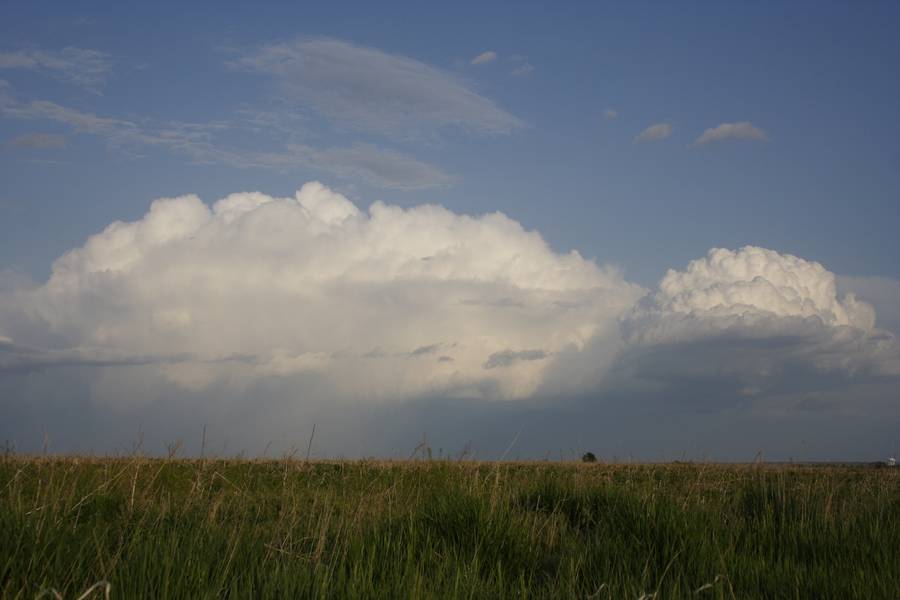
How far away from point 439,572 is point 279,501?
8.05m

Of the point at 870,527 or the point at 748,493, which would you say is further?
the point at 748,493

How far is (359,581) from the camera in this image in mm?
5477

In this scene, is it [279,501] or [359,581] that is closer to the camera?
[359,581]

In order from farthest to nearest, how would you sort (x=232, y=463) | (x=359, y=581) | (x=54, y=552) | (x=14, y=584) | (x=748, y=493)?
1. (x=232, y=463)
2. (x=748, y=493)
3. (x=359, y=581)
4. (x=54, y=552)
5. (x=14, y=584)

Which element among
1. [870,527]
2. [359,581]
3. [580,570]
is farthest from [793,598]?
[359,581]

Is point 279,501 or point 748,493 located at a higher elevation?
point 748,493

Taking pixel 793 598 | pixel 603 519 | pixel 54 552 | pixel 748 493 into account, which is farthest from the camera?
pixel 748 493

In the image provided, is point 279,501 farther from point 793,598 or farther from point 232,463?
point 793,598

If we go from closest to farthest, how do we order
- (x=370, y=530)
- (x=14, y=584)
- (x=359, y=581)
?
(x=14, y=584) → (x=359, y=581) → (x=370, y=530)

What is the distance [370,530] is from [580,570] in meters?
1.93

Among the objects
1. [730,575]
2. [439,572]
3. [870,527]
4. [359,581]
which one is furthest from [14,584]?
[870,527]

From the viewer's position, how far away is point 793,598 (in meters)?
5.89

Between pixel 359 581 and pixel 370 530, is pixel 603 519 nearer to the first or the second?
pixel 370 530

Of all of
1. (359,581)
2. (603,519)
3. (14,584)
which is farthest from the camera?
(603,519)
